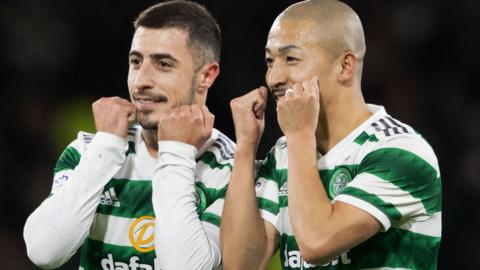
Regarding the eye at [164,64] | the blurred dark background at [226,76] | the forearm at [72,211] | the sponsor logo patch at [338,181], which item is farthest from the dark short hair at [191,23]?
the blurred dark background at [226,76]

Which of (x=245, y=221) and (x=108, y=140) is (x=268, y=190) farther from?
(x=108, y=140)

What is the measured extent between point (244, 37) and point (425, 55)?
5.58 ft

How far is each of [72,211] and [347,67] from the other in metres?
1.34

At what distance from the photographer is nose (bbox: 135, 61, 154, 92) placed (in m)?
4.09

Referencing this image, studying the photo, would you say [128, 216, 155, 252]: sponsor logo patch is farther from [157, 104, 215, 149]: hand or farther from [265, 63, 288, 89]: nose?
[265, 63, 288, 89]: nose

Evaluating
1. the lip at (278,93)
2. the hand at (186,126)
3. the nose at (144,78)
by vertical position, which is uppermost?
the nose at (144,78)

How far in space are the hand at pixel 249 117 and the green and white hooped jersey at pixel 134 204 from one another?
0.70 ft

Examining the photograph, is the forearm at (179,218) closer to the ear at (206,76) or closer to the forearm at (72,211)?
the forearm at (72,211)

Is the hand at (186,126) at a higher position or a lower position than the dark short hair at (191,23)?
lower

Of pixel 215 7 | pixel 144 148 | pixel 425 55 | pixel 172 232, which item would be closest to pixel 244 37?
pixel 215 7

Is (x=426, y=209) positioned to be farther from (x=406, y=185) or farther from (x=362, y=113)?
(x=362, y=113)

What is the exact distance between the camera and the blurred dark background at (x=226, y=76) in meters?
7.62

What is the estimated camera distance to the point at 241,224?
384cm

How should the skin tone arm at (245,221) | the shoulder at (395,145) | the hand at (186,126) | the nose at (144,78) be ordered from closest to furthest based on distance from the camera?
the shoulder at (395,145) < the skin tone arm at (245,221) < the hand at (186,126) < the nose at (144,78)
